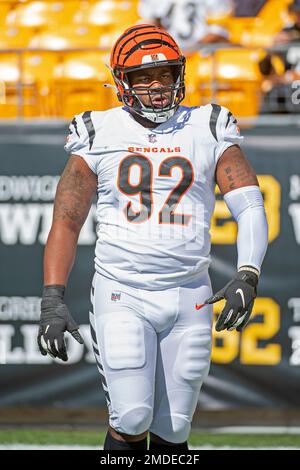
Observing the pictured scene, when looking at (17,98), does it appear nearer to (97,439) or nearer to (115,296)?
(97,439)

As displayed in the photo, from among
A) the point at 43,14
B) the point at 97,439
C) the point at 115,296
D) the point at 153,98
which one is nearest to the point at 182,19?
the point at 43,14

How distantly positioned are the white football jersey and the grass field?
2462mm

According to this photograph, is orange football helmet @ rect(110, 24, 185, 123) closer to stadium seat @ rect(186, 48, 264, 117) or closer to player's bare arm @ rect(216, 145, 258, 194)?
player's bare arm @ rect(216, 145, 258, 194)

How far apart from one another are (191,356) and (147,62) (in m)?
1.07

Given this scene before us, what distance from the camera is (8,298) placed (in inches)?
243

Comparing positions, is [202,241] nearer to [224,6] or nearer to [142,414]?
[142,414]

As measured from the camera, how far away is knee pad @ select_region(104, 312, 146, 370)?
11.3ft

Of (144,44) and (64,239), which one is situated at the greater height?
(144,44)

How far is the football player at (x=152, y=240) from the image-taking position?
3498 millimetres

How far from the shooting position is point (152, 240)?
354cm

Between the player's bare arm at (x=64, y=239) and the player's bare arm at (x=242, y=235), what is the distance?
48 cm

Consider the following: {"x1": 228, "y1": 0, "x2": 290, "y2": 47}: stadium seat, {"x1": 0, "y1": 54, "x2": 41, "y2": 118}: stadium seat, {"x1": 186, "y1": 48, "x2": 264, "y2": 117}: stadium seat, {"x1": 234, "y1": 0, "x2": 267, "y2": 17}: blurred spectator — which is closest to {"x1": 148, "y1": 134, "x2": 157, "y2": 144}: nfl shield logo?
{"x1": 186, "y1": 48, "x2": 264, "y2": 117}: stadium seat

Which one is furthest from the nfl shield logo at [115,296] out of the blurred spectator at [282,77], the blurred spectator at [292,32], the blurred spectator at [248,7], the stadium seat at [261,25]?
the blurred spectator at [248,7]

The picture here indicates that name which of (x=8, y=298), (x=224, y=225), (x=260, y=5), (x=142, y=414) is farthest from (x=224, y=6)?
(x=142, y=414)
